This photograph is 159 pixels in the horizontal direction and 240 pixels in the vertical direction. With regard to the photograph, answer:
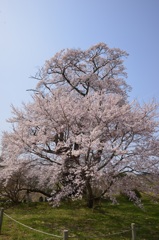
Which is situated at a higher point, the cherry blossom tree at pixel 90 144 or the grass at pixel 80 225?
the cherry blossom tree at pixel 90 144

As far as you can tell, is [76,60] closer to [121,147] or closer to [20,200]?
[121,147]

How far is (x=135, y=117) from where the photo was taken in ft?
39.9

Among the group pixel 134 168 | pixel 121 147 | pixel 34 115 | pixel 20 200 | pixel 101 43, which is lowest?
pixel 20 200

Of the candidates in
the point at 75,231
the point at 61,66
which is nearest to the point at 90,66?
the point at 61,66

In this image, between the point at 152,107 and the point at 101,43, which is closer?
the point at 152,107

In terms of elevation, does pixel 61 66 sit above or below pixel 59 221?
above

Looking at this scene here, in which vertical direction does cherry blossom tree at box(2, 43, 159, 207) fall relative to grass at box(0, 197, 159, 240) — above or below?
above

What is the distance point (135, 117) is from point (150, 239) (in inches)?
235

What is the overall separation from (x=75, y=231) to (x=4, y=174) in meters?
7.44

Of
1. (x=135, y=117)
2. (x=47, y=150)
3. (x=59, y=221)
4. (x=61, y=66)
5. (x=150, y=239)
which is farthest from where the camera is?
(x=61, y=66)

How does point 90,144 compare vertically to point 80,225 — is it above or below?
above

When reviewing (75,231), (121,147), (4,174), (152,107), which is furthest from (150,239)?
(4,174)

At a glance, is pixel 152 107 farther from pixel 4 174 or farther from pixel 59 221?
pixel 4 174

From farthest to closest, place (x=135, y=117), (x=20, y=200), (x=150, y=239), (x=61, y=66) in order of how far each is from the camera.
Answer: (x=61, y=66)
(x=20, y=200)
(x=135, y=117)
(x=150, y=239)
